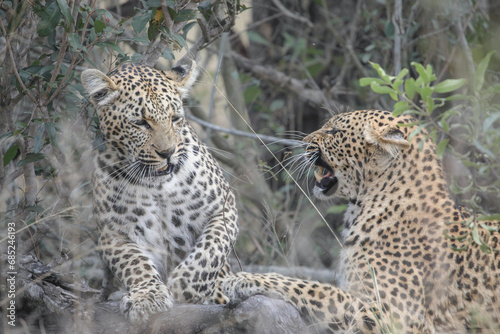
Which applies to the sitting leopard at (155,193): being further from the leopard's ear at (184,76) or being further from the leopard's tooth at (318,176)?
the leopard's tooth at (318,176)

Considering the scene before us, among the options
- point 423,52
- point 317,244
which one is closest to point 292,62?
point 423,52

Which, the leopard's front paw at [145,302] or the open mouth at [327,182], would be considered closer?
the leopard's front paw at [145,302]

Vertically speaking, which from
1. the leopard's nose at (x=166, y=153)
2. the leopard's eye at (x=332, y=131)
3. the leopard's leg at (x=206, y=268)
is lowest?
the leopard's leg at (x=206, y=268)

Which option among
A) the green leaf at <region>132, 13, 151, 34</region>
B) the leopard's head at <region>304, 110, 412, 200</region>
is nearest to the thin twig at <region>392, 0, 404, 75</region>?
the leopard's head at <region>304, 110, 412, 200</region>

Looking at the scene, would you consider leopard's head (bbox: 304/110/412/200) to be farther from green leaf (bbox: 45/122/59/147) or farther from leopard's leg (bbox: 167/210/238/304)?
green leaf (bbox: 45/122/59/147)

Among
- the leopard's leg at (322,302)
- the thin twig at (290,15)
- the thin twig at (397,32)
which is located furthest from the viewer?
the thin twig at (290,15)

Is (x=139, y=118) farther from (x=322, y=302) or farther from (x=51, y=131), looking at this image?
(x=322, y=302)

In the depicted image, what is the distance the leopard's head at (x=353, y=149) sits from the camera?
6.18m

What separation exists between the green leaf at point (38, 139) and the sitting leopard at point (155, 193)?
55cm

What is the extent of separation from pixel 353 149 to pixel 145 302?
8.20 feet

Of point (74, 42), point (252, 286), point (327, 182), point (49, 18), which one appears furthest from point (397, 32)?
point (49, 18)

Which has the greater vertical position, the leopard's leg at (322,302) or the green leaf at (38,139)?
the green leaf at (38,139)

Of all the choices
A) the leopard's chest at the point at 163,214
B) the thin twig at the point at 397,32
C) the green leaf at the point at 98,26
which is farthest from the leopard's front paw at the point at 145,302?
the thin twig at the point at 397,32

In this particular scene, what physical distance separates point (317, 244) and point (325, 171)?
12.5 ft
